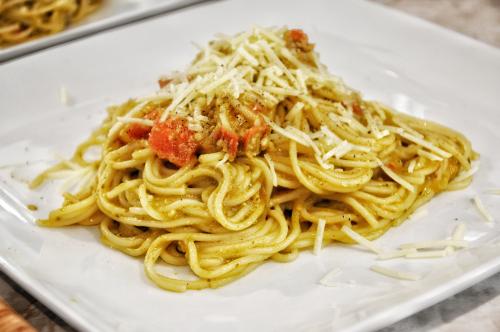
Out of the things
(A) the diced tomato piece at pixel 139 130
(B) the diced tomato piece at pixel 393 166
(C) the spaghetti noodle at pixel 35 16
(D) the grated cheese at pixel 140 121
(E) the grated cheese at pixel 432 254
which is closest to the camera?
(E) the grated cheese at pixel 432 254

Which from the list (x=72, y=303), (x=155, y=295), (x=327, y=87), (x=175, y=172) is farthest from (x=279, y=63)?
(x=72, y=303)

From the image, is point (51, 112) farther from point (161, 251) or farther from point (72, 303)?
point (72, 303)

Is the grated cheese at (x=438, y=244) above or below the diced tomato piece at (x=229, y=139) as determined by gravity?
below

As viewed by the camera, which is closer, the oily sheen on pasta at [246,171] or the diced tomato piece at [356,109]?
the oily sheen on pasta at [246,171]

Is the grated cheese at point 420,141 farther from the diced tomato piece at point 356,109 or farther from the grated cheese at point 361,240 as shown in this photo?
the grated cheese at point 361,240

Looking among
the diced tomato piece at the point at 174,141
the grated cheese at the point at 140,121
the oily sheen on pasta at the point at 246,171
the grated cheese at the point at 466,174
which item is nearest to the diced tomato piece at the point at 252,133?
the oily sheen on pasta at the point at 246,171

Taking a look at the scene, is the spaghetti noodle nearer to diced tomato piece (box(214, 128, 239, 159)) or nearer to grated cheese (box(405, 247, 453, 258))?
diced tomato piece (box(214, 128, 239, 159))
